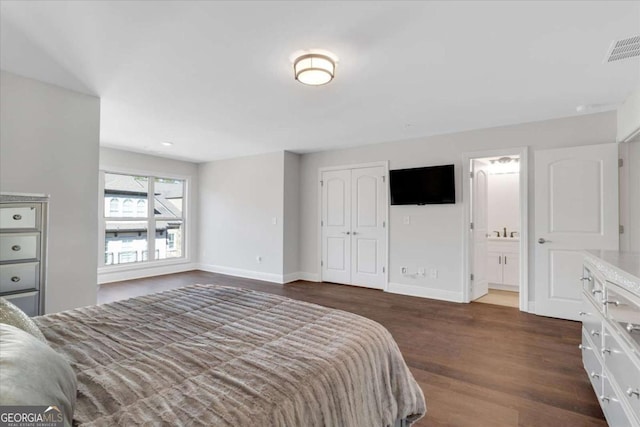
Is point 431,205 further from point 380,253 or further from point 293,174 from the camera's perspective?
point 293,174

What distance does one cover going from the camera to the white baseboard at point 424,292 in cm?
412

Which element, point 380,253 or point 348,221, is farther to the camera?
point 348,221

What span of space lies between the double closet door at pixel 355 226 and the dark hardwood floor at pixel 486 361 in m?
0.73

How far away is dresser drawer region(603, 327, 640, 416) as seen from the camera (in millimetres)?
1196

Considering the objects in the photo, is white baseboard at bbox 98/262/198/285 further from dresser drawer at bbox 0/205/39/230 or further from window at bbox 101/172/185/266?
dresser drawer at bbox 0/205/39/230

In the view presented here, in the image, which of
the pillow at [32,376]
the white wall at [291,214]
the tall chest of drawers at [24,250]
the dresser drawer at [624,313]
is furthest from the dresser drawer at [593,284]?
the white wall at [291,214]

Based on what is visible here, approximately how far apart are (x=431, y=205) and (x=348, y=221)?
1421mm

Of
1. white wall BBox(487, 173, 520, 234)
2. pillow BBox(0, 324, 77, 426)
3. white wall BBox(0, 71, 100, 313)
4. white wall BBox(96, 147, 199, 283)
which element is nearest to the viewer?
pillow BBox(0, 324, 77, 426)

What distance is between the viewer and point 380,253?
15.9 ft

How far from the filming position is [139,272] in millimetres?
5684

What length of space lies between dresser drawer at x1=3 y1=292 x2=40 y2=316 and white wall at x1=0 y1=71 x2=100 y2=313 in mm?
392

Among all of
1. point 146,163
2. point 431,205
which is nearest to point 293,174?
point 431,205

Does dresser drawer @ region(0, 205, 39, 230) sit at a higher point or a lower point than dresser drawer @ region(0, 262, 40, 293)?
higher

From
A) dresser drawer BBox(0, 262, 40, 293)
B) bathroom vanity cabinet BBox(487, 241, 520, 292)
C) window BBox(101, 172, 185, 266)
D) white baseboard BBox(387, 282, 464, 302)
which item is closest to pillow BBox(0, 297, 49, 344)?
dresser drawer BBox(0, 262, 40, 293)
